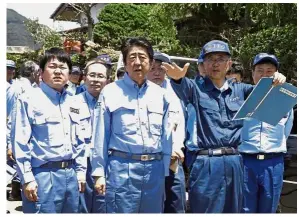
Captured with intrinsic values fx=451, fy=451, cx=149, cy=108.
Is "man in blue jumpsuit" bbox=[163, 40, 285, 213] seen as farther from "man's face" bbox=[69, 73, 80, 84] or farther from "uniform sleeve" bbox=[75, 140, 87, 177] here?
"man's face" bbox=[69, 73, 80, 84]

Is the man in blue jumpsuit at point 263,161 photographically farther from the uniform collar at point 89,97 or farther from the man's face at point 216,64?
the uniform collar at point 89,97

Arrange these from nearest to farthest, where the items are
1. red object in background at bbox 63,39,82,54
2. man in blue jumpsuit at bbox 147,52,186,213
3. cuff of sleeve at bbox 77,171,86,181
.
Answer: cuff of sleeve at bbox 77,171,86,181 → man in blue jumpsuit at bbox 147,52,186,213 → red object in background at bbox 63,39,82,54

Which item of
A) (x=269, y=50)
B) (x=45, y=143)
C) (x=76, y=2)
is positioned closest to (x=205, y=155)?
(x=45, y=143)

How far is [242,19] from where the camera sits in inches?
497

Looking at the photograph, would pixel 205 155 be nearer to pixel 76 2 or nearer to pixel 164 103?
pixel 164 103

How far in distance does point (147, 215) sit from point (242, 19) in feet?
34.0

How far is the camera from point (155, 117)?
10.4ft

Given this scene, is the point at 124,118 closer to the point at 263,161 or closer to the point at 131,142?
the point at 131,142

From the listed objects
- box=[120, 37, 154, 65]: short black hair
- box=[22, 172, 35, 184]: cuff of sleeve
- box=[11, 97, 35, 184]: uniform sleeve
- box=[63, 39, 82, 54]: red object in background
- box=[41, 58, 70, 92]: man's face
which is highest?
box=[63, 39, 82, 54]: red object in background

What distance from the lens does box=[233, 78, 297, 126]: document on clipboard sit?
337 cm

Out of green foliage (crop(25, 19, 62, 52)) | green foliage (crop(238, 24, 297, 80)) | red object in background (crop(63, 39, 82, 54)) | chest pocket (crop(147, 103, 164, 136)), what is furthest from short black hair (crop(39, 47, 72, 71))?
green foliage (crop(25, 19, 62, 52))

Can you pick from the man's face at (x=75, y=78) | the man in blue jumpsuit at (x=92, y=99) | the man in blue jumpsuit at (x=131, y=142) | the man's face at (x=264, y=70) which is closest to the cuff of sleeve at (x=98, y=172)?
the man in blue jumpsuit at (x=131, y=142)

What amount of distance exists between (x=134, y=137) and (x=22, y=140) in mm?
782

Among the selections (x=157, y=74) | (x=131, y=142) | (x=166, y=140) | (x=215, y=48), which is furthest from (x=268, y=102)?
(x=131, y=142)
